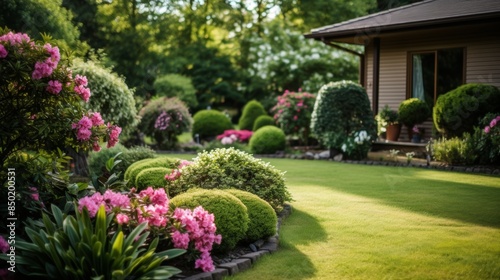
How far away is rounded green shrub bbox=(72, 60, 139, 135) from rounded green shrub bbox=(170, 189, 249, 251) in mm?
5872

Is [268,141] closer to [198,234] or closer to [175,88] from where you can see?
[198,234]

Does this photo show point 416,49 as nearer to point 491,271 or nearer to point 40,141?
point 491,271

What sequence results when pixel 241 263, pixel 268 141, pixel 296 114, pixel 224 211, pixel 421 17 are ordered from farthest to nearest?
pixel 296 114, pixel 268 141, pixel 421 17, pixel 224 211, pixel 241 263

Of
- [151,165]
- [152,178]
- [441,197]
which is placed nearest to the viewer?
[152,178]

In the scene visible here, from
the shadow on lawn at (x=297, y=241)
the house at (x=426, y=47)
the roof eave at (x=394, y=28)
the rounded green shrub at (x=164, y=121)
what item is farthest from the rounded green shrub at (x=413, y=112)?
the shadow on lawn at (x=297, y=241)

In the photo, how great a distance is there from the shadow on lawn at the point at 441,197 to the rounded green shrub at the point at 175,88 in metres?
17.9

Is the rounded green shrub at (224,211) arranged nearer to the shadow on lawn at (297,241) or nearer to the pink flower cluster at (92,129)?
the shadow on lawn at (297,241)

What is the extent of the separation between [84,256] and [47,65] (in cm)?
191

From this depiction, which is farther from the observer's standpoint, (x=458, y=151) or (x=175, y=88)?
(x=175, y=88)

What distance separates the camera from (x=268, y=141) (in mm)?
16219

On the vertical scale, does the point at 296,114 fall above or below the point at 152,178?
above

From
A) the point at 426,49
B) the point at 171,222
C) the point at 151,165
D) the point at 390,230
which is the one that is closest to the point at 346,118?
the point at 426,49

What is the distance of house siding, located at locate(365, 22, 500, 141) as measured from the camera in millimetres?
14484

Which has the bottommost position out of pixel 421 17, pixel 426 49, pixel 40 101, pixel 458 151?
pixel 458 151
